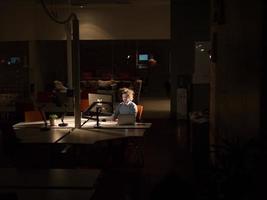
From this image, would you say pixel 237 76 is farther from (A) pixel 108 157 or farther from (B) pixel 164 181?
(A) pixel 108 157

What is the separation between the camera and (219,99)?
6402mm

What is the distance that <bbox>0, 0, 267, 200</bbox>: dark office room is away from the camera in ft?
12.6

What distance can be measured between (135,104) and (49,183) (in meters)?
5.85

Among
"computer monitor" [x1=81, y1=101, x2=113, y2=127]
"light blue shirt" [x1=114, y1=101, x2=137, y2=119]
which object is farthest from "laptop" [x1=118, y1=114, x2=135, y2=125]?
"light blue shirt" [x1=114, y1=101, x2=137, y2=119]

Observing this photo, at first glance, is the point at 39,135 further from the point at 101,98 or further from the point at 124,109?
the point at 124,109

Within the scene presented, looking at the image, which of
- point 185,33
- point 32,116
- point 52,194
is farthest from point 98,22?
point 52,194

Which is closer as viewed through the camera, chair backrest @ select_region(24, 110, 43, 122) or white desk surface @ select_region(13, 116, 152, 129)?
white desk surface @ select_region(13, 116, 152, 129)

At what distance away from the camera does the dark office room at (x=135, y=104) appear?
385cm

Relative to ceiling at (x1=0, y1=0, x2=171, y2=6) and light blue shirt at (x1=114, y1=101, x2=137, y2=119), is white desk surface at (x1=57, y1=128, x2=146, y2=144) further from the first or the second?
ceiling at (x1=0, y1=0, x2=171, y2=6)

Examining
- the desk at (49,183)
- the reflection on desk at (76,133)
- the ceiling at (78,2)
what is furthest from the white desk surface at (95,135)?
the ceiling at (78,2)

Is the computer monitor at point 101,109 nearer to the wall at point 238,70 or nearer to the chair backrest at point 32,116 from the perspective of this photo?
the chair backrest at point 32,116

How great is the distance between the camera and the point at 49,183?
4016mm

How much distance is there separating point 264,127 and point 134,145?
5.23m

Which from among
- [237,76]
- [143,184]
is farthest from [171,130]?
[237,76]
